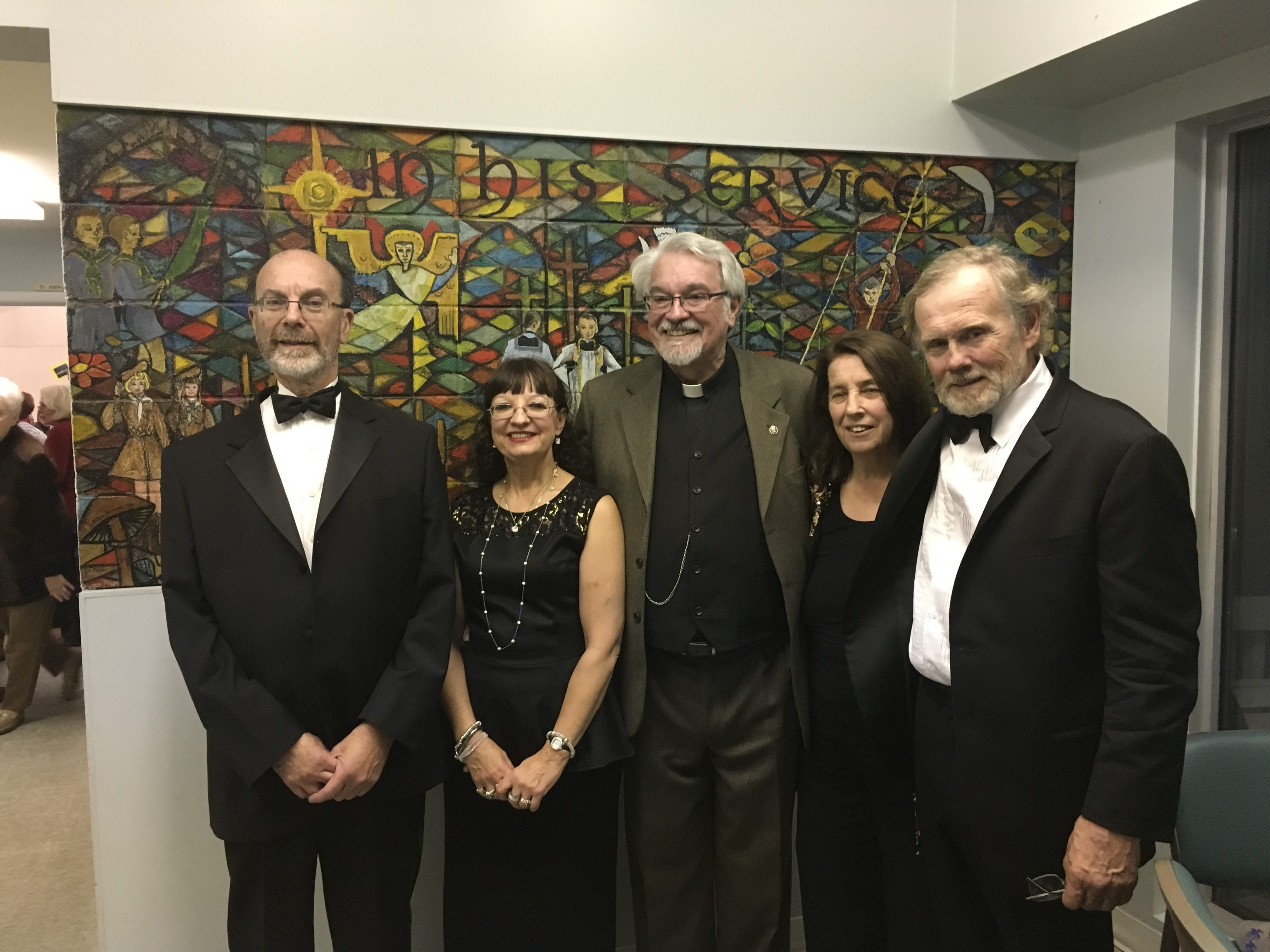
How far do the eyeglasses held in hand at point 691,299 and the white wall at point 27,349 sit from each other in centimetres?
725

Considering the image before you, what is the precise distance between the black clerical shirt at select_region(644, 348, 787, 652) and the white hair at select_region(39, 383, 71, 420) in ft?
14.5

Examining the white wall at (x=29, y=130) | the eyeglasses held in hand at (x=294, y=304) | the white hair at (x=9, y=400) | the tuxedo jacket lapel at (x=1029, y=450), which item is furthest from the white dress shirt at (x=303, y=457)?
the white hair at (x=9, y=400)

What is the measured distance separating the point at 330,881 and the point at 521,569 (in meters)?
0.79

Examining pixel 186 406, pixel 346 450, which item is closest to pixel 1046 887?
pixel 346 450

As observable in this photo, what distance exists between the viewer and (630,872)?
223 cm

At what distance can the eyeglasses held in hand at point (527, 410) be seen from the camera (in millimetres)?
2004

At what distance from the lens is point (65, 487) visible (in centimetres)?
471

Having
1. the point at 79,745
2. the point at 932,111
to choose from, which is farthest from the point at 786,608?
the point at 79,745

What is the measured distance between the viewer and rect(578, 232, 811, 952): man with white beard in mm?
2072

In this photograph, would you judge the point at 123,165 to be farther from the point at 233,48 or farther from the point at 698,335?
the point at 698,335

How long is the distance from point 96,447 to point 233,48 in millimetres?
1074

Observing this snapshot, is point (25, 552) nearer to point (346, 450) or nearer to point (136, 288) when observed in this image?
point (136, 288)

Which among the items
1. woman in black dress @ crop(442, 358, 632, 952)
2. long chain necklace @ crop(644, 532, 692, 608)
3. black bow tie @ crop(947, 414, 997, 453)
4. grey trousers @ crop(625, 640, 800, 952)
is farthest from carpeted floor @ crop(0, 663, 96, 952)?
black bow tie @ crop(947, 414, 997, 453)

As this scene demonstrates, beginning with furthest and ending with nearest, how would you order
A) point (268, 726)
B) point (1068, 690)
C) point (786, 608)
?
1. point (786, 608)
2. point (268, 726)
3. point (1068, 690)
